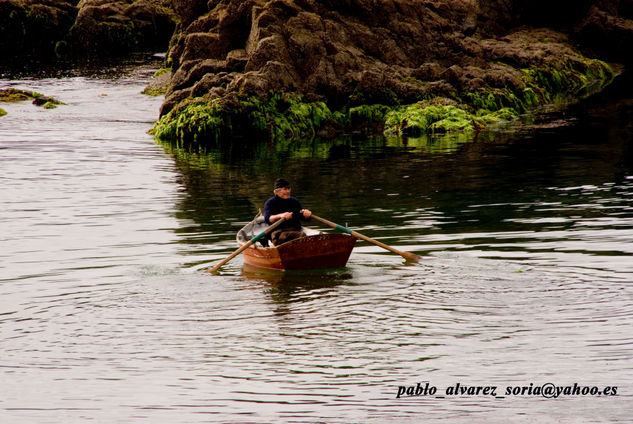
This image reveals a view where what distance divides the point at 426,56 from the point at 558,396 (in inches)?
1299

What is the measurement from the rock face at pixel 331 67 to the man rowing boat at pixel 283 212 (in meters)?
20.3

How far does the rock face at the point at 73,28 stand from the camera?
76688 millimetres

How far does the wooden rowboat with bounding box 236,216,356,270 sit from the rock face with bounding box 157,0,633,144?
21290mm

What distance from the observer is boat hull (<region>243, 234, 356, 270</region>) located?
1548 cm

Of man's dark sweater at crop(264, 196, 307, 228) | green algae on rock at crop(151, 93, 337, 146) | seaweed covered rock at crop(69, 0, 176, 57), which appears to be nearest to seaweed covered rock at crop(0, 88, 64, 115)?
green algae on rock at crop(151, 93, 337, 146)

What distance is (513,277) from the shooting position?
14.5 m

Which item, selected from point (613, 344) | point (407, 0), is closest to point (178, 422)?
point (613, 344)

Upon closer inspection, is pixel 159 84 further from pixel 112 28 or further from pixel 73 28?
pixel 73 28

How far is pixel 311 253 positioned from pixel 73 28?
6774cm

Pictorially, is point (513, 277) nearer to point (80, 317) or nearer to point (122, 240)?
point (80, 317)

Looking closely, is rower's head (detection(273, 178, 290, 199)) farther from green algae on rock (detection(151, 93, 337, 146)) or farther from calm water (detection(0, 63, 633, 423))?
green algae on rock (detection(151, 93, 337, 146))

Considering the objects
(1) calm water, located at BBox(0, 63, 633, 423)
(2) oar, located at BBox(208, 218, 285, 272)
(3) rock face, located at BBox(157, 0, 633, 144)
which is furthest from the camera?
(3) rock face, located at BBox(157, 0, 633, 144)

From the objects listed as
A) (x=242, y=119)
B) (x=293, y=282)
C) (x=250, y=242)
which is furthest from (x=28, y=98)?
(x=293, y=282)

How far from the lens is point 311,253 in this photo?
51.5 feet
